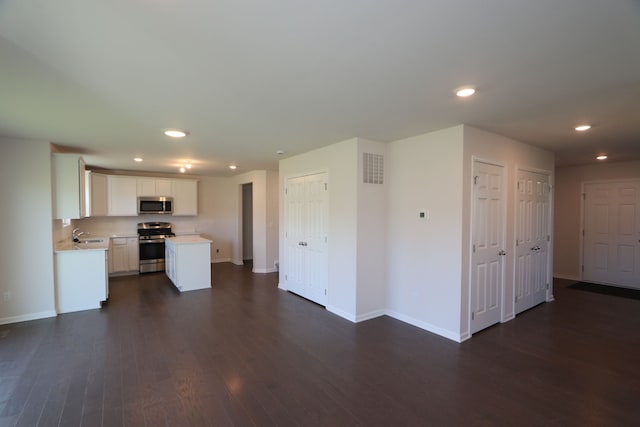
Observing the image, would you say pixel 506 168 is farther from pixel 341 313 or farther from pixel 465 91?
pixel 341 313

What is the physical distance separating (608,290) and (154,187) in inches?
389

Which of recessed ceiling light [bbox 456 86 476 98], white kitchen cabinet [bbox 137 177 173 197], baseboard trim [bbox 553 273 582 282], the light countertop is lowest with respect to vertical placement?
baseboard trim [bbox 553 273 582 282]

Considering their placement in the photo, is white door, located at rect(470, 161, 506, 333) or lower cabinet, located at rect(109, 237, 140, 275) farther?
lower cabinet, located at rect(109, 237, 140, 275)

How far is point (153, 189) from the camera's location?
24.0ft

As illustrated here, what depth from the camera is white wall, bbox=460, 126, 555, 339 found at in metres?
3.45

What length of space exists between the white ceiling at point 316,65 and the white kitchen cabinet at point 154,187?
359 cm

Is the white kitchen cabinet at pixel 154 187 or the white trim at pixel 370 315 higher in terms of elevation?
→ the white kitchen cabinet at pixel 154 187

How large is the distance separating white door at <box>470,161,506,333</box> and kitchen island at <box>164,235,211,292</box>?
465cm

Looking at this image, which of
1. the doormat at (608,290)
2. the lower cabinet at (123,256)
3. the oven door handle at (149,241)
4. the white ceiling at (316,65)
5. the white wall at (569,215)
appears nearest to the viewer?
the white ceiling at (316,65)

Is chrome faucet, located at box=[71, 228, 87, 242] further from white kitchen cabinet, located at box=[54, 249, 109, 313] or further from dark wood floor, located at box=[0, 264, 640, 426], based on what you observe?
dark wood floor, located at box=[0, 264, 640, 426]

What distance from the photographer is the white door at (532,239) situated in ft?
14.1

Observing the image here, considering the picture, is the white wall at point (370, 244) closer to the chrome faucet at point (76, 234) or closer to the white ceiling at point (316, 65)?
the white ceiling at point (316, 65)

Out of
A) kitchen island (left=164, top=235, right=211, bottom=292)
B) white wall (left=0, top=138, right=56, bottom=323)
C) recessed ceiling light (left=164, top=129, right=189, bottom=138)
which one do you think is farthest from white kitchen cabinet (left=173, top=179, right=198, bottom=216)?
recessed ceiling light (left=164, top=129, right=189, bottom=138)

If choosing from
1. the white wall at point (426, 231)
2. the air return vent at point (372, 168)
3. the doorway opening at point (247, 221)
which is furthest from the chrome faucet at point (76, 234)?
the white wall at point (426, 231)
